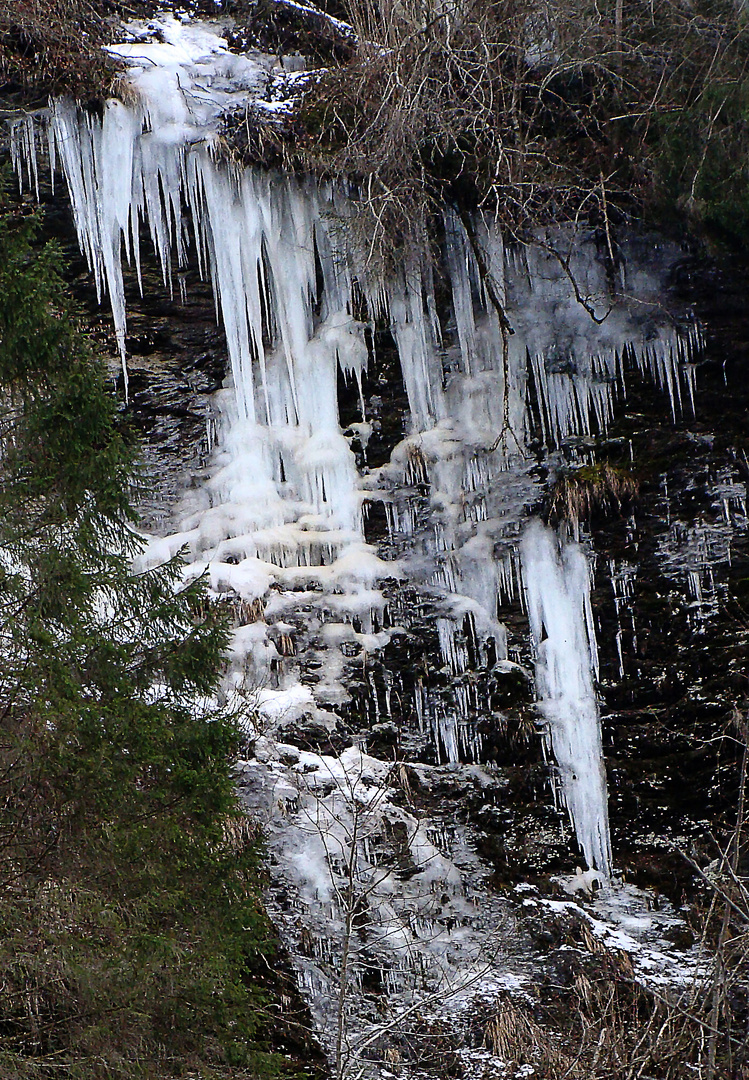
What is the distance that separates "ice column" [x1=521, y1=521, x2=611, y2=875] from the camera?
8398 mm

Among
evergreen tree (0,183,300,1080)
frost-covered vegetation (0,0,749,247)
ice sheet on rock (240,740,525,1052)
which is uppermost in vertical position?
frost-covered vegetation (0,0,749,247)

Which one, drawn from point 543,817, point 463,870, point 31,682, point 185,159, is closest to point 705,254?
point 185,159

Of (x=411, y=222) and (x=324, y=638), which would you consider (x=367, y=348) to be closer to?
(x=411, y=222)

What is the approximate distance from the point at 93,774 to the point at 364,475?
4.05 metres

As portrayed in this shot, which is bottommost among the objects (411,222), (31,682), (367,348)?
(31,682)

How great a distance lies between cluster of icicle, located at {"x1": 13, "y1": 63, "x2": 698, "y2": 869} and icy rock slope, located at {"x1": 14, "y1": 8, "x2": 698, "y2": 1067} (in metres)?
0.02

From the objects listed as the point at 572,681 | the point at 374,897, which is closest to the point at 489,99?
the point at 572,681

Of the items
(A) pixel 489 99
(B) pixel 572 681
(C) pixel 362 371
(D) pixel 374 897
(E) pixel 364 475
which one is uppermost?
(A) pixel 489 99

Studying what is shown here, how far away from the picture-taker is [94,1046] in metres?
5.02

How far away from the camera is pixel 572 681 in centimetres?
841

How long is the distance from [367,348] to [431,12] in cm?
268

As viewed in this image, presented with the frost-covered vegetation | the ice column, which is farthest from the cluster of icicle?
the frost-covered vegetation

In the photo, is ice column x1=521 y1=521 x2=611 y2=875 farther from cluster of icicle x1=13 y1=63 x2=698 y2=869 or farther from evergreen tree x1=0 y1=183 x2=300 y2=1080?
evergreen tree x1=0 y1=183 x2=300 y2=1080

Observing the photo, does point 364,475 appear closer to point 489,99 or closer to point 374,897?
point 489,99
